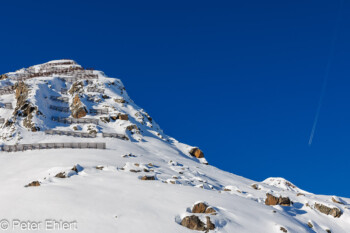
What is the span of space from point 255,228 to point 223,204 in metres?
3.44

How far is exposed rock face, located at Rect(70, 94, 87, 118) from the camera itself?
6386cm

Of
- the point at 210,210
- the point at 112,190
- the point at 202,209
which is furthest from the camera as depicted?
the point at 112,190

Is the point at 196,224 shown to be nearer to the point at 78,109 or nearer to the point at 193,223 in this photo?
the point at 193,223

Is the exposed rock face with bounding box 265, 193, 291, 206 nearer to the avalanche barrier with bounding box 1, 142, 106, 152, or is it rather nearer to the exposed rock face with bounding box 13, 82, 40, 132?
the avalanche barrier with bounding box 1, 142, 106, 152

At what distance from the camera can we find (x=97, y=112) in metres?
66.8

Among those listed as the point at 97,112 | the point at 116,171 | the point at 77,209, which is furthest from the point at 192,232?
the point at 97,112

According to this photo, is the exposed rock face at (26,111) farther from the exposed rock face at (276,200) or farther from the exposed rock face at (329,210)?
the exposed rock face at (329,210)

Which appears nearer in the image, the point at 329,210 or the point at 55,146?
the point at 329,210

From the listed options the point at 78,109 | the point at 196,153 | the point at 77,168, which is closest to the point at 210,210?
the point at 77,168

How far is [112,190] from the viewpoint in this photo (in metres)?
21.5

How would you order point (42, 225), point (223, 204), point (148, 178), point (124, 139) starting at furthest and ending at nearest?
point (124, 139) → point (148, 178) → point (223, 204) → point (42, 225)

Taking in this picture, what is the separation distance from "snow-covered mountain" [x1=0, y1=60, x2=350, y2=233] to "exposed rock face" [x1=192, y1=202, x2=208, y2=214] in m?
0.07

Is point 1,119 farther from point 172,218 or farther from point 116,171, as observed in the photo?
point 172,218

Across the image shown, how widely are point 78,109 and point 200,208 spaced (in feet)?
172
